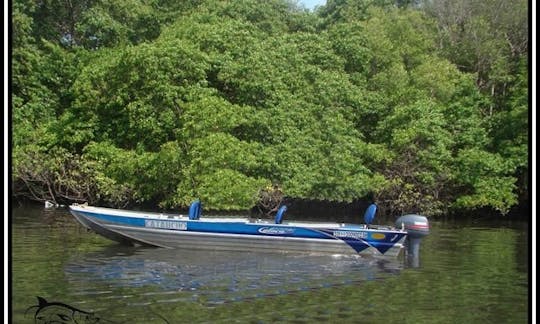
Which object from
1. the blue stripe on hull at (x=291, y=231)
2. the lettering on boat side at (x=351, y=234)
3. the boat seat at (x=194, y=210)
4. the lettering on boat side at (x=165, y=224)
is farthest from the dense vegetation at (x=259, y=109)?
the lettering on boat side at (x=351, y=234)

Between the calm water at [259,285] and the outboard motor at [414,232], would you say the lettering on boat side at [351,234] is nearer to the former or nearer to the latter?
the calm water at [259,285]

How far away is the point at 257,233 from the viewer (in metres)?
18.8

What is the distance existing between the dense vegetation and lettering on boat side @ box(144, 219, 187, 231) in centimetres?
718

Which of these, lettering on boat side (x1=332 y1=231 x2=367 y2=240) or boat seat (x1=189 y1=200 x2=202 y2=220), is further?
boat seat (x1=189 y1=200 x2=202 y2=220)

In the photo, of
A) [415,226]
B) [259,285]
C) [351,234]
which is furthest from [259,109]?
[259,285]

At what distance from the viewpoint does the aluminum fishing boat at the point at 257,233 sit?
1809 cm

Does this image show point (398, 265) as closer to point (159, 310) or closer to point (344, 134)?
point (159, 310)

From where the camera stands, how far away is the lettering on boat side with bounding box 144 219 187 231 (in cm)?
1919

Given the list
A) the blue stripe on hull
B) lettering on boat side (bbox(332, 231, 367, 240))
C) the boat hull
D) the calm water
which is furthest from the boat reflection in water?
lettering on boat side (bbox(332, 231, 367, 240))

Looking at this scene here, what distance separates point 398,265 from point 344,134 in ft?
53.7

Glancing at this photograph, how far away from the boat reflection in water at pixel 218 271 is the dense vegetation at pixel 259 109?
8772 mm

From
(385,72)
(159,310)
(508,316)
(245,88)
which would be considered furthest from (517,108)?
(159,310)

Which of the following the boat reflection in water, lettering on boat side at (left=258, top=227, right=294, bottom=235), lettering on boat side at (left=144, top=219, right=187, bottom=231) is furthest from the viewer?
lettering on boat side at (left=144, top=219, right=187, bottom=231)

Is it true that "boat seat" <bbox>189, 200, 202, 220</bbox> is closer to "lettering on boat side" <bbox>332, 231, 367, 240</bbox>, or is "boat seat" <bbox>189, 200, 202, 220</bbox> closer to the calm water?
the calm water
